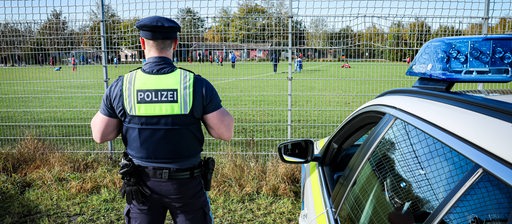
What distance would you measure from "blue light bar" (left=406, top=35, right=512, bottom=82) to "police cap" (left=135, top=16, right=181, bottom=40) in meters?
1.61

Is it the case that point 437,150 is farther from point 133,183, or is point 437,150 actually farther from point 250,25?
point 250,25

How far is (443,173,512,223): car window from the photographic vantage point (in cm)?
108

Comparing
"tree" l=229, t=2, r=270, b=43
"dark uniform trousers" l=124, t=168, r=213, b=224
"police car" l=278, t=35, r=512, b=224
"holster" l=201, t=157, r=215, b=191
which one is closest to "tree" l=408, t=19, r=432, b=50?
"tree" l=229, t=2, r=270, b=43

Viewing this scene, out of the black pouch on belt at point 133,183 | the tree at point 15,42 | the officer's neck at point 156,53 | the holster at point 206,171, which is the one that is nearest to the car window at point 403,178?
the holster at point 206,171

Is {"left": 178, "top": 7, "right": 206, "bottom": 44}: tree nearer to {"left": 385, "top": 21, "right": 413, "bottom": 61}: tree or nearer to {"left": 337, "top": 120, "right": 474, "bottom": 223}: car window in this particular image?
{"left": 385, "top": 21, "right": 413, "bottom": 61}: tree

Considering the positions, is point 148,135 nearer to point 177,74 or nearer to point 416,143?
point 177,74

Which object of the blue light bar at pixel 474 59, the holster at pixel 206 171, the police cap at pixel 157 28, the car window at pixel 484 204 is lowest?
the holster at pixel 206 171

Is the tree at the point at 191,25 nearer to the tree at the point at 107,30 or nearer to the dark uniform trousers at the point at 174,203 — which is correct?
the tree at the point at 107,30

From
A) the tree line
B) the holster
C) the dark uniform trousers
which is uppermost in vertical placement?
the tree line

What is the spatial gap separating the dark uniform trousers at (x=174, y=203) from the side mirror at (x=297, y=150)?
0.59m

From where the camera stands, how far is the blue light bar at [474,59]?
1684mm

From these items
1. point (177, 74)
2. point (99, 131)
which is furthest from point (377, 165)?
point (99, 131)

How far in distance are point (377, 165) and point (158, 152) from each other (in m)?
1.39

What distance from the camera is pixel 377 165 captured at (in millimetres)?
1872
